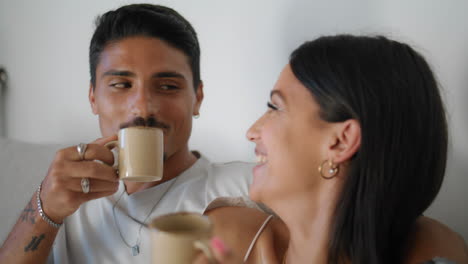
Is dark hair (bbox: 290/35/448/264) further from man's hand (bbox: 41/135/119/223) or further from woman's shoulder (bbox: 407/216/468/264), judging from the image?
man's hand (bbox: 41/135/119/223)

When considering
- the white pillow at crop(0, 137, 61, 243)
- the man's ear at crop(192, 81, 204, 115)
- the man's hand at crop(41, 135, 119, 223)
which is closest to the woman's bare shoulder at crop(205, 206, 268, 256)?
the man's hand at crop(41, 135, 119, 223)

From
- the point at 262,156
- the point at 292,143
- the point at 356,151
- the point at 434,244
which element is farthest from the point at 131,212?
the point at 434,244

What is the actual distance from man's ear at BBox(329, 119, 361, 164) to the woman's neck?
0.07 m

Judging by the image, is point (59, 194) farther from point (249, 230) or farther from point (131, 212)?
point (249, 230)

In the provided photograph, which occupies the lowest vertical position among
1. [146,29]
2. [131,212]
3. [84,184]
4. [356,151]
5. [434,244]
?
[131,212]

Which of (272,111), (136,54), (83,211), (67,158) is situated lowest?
(83,211)

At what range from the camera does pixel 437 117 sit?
0.78m

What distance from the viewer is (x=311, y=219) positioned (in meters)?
0.84

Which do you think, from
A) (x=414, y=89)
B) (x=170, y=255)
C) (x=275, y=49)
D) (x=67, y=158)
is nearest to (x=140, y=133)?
(x=67, y=158)

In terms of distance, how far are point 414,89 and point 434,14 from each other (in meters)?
0.54

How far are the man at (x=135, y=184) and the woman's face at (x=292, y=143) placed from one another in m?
0.40

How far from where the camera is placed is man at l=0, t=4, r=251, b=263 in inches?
41.8

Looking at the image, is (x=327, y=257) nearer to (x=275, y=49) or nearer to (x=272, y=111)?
(x=272, y=111)

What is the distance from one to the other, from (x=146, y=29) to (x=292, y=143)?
0.71m
